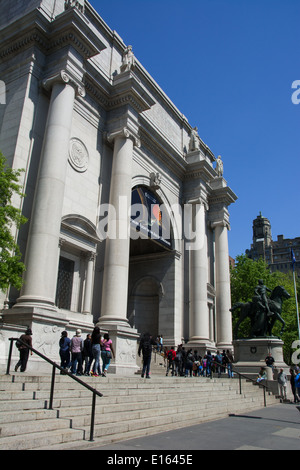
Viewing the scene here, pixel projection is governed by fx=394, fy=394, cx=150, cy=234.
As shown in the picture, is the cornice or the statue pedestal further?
Answer: the statue pedestal

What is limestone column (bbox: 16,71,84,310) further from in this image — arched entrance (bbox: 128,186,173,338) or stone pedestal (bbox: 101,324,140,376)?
arched entrance (bbox: 128,186,173,338)

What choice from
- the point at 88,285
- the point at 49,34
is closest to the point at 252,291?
the point at 88,285

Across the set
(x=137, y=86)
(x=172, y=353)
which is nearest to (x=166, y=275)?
(x=172, y=353)

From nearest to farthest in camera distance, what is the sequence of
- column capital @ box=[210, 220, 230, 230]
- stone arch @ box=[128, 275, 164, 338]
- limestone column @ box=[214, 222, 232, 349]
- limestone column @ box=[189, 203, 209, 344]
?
limestone column @ box=[189, 203, 209, 344]
stone arch @ box=[128, 275, 164, 338]
limestone column @ box=[214, 222, 232, 349]
column capital @ box=[210, 220, 230, 230]

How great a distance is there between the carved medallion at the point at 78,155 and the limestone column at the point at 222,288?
16.5m

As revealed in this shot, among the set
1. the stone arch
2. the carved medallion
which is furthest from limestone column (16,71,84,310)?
the stone arch

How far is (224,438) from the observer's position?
317 inches

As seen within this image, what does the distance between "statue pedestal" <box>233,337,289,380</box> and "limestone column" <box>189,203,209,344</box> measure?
12.7ft

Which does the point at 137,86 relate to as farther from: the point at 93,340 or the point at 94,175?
the point at 93,340

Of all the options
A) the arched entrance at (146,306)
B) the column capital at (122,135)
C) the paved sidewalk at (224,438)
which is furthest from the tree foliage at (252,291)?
the paved sidewalk at (224,438)

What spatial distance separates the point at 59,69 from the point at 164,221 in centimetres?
1299

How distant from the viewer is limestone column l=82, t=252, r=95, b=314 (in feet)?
60.8

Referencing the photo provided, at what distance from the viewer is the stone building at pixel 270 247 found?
125250 mm

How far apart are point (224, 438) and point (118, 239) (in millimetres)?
12506
